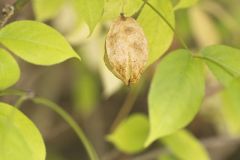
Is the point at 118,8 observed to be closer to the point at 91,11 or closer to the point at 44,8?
the point at 91,11

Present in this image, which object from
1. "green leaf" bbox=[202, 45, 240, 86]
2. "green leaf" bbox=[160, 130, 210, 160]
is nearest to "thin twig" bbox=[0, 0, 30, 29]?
"green leaf" bbox=[202, 45, 240, 86]

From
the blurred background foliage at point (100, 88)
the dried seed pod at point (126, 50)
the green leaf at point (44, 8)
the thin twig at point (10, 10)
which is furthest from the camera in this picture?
the blurred background foliage at point (100, 88)

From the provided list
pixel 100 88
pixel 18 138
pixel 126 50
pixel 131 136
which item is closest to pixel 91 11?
pixel 126 50

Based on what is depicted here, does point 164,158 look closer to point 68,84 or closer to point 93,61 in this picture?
point 93,61

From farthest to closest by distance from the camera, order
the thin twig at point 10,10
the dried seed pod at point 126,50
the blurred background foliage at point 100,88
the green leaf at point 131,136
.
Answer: the blurred background foliage at point 100,88 < the green leaf at point 131,136 < the thin twig at point 10,10 < the dried seed pod at point 126,50

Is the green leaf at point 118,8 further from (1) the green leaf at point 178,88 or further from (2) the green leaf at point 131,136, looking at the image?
(2) the green leaf at point 131,136

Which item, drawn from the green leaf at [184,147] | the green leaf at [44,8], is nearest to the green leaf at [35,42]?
the green leaf at [44,8]

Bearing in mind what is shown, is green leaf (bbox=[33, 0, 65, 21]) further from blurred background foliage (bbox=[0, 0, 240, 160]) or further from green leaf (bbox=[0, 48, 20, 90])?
green leaf (bbox=[0, 48, 20, 90])
